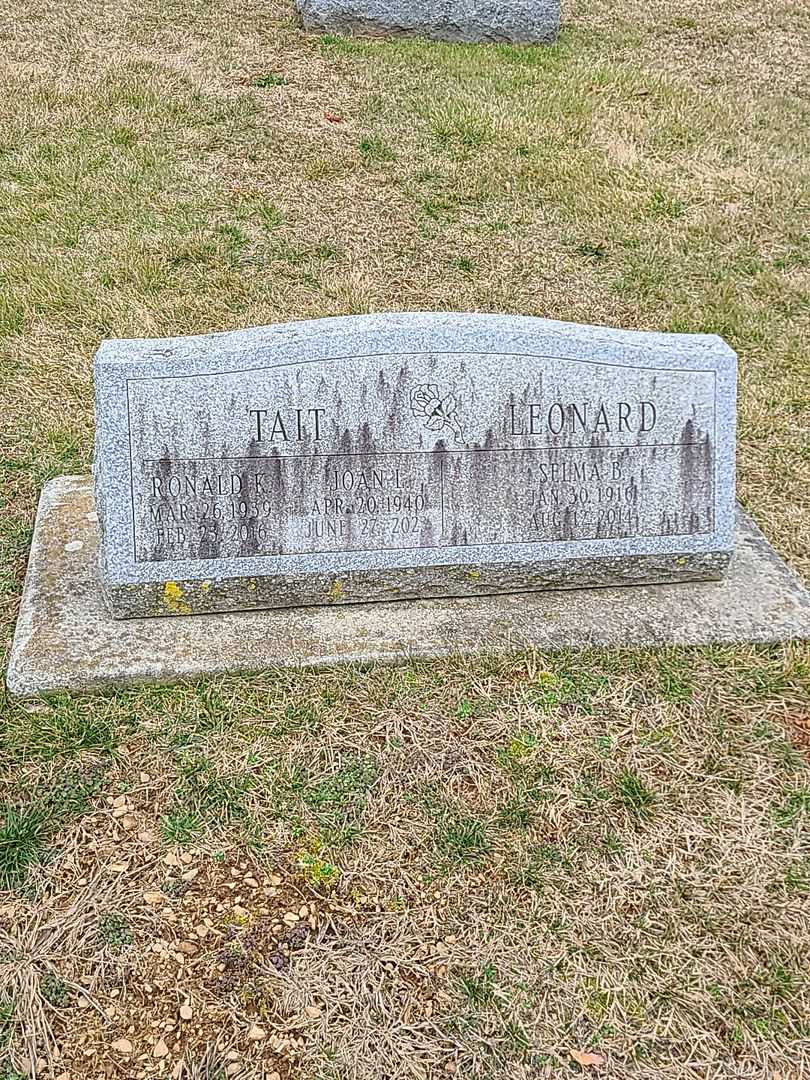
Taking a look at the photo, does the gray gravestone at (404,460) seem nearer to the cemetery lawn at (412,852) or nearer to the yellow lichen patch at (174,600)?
the yellow lichen patch at (174,600)

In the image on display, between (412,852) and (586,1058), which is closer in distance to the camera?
(586,1058)

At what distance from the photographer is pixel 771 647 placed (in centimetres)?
364

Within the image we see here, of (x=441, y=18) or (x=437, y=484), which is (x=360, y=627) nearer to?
(x=437, y=484)

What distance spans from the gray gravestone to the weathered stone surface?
23.2 feet

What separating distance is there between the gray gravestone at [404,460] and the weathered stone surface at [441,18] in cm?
708

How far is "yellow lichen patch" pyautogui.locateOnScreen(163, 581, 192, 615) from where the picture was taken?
142 inches

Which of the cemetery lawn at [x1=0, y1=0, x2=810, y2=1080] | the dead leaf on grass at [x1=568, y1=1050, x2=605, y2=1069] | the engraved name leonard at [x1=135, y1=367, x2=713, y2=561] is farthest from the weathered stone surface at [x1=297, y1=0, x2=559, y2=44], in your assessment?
the dead leaf on grass at [x1=568, y1=1050, x2=605, y2=1069]

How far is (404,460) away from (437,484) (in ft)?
0.48

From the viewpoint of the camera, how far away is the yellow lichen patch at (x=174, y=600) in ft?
11.8

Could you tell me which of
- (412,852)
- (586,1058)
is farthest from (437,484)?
(586,1058)

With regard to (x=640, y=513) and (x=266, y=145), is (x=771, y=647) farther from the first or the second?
(x=266, y=145)

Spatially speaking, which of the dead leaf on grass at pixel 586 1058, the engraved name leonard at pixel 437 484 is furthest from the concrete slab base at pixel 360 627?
the dead leaf on grass at pixel 586 1058

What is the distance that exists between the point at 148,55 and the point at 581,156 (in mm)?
4167

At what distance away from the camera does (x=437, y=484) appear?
3652 millimetres
